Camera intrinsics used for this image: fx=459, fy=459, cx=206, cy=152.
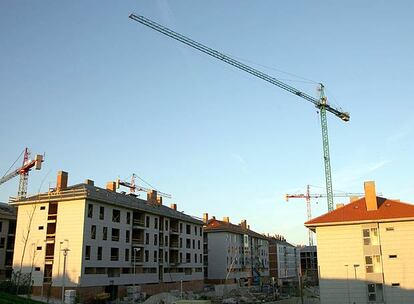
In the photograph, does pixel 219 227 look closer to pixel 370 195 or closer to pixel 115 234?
pixel 115 234

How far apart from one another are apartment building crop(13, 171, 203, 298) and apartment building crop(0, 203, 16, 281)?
10.1 m

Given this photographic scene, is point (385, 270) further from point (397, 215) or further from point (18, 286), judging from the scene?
point (18, 286)

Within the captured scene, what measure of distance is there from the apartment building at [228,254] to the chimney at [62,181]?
123ft

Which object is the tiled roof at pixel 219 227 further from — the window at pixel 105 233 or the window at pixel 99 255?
the window at pixel 99 255

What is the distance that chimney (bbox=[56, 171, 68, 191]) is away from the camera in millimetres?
57166

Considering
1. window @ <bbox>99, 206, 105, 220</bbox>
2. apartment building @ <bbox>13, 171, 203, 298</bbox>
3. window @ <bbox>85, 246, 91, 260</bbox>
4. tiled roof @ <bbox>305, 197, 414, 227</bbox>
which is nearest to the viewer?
tiled roof @ <bbox>305, 197, 414, 227</bbox>

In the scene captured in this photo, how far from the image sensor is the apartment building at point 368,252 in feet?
132

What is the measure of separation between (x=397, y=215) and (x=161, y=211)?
1504 inches

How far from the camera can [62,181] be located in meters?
57.7

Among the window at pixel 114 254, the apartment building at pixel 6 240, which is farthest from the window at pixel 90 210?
the apartment building at pixel 6 240

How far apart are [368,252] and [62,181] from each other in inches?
1453

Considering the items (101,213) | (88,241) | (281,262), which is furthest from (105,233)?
(281,262)

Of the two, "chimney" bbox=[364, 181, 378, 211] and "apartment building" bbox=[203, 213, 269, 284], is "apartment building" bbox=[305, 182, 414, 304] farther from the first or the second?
"apartment building" bbox=[203, 213, 269, 284]

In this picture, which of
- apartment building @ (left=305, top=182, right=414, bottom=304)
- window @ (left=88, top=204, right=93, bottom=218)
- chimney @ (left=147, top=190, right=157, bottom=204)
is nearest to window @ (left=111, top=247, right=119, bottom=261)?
window @ (left=88, top=204, right=93, bottom=218)
